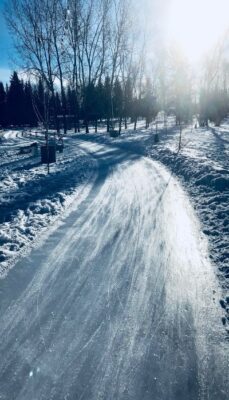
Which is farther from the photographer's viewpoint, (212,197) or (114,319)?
(212,197)

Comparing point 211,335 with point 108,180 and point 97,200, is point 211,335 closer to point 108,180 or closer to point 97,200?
point 97,200

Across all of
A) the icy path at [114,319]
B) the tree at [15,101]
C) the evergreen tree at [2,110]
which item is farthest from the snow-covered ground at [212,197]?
the tree at [15,101]

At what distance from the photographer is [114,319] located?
3807 mm

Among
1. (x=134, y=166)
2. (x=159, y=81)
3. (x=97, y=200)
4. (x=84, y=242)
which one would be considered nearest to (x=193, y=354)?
(x=84, y=242)

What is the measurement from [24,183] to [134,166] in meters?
5.16

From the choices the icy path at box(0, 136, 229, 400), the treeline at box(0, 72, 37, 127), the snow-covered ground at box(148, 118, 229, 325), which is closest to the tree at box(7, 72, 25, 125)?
the treeline at box(0, 72, 37, 127)

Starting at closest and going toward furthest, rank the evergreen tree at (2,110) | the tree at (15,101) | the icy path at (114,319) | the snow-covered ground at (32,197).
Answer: the icy path at (114,319)
the snow-covered ground at (32,197)
the evergreen tree at (2,110)
the tree at (15,101)

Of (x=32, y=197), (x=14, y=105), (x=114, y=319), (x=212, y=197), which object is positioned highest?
(x=14, y=105)

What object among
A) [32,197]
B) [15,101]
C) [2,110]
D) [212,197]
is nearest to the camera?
[212,197]

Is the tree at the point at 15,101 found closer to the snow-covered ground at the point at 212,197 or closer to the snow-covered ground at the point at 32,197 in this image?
the snow-covered ground at the point at 32,197

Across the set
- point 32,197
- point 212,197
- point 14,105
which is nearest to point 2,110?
point 14,105

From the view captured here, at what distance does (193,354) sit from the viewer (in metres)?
3.28

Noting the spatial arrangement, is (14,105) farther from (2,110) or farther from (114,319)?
(114,319)

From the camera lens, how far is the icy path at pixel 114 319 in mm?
2941
